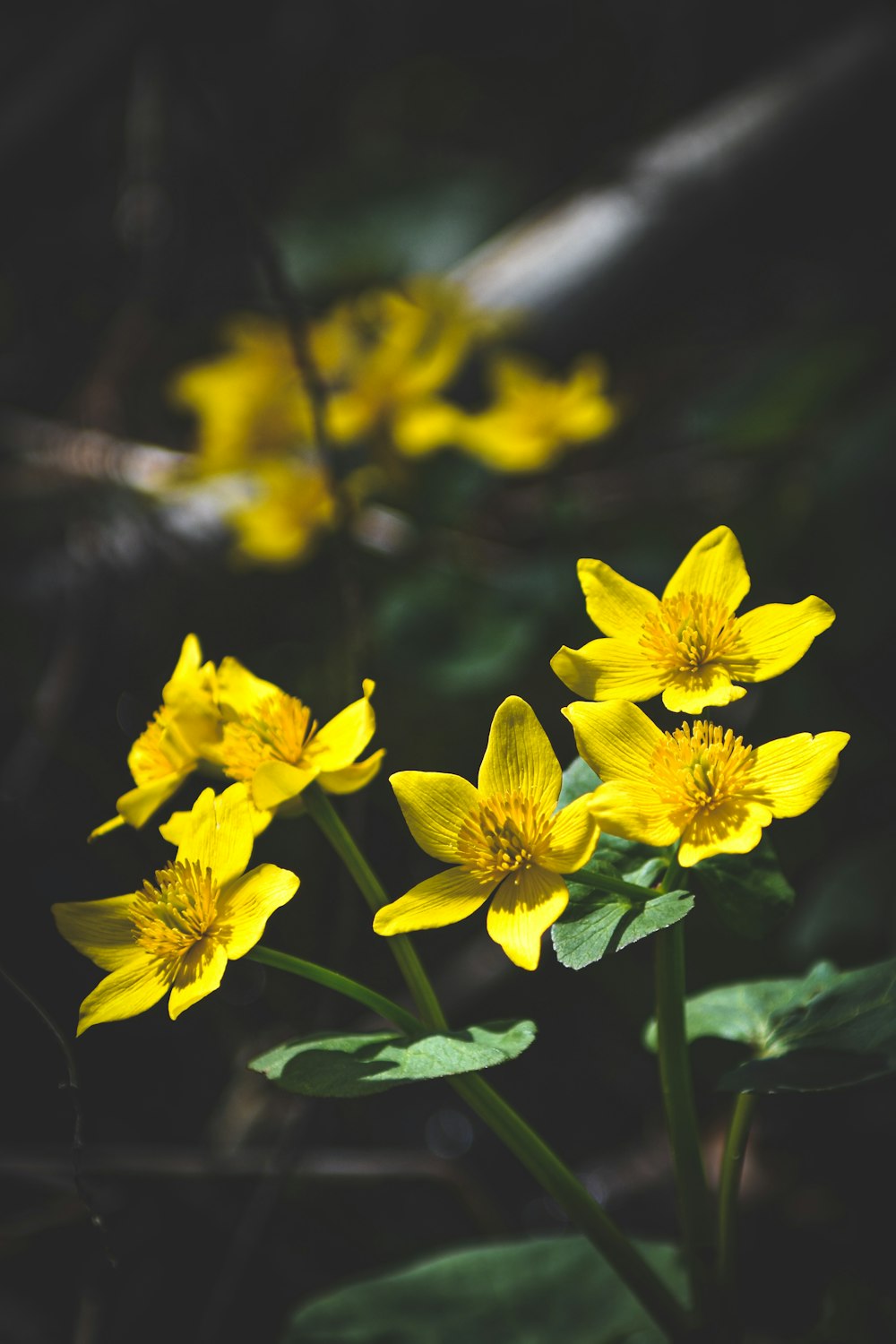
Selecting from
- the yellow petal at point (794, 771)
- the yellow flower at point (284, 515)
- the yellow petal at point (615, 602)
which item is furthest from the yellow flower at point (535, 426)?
the yellow petal at point (794, 771)

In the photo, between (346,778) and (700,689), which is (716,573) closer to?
(700,689)

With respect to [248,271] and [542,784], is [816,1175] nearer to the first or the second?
[542,784]

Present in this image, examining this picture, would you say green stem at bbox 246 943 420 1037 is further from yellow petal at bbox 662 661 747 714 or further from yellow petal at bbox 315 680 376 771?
yellow petal at bbox 662 661 747 714

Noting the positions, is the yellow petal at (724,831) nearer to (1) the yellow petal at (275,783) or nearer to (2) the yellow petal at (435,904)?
(2) the yellow petal at (435,904)

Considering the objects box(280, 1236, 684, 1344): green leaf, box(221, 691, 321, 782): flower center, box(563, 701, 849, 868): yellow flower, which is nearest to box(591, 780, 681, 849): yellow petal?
box(563, 701, 849, 868): yellow flower

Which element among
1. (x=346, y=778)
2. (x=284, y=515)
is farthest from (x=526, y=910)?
(x=284, y=515)

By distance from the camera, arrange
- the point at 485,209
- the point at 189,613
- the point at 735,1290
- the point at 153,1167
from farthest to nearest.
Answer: the point at 485,209 → the point at 189,613 → the point at 153,1167 → the point at 735,1290

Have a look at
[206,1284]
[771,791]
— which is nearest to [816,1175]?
[206,1284]
